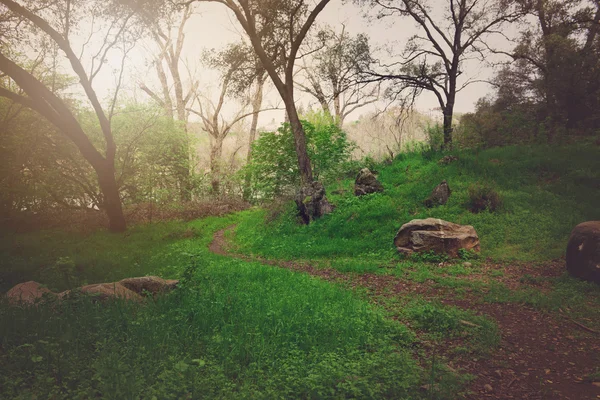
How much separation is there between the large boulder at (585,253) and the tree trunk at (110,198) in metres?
14.9

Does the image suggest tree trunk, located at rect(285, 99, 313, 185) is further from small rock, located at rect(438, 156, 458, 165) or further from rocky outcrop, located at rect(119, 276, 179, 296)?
rocky outcrop, located at rect(119, 276, 179, 296)

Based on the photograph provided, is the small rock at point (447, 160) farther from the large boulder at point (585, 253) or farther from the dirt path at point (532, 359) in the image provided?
the dirt path at point (532, 359)

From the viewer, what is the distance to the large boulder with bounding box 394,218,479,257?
339 inches

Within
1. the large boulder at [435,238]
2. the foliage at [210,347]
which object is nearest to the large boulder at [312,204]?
the large boulder at [435,238]

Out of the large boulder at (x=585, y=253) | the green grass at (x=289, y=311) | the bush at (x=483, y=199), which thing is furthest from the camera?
the bush at (x=483, y=199)

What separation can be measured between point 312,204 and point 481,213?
6157mm

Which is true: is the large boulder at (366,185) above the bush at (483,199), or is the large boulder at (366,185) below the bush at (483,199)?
above

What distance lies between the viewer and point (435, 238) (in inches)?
345

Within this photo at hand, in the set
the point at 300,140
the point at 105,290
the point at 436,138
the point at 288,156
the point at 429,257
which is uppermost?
the point at 436,138

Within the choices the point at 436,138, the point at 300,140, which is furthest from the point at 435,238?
the point at 436,138

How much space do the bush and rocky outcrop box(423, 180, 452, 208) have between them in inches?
36.2

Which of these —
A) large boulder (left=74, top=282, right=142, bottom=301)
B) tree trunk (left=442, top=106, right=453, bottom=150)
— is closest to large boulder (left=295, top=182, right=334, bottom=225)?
Answer: tree trunk (left=442, top=106, right=453, bottom=150)

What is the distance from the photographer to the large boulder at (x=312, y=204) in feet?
43.1

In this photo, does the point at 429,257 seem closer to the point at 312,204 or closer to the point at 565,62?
the point at 312,204
